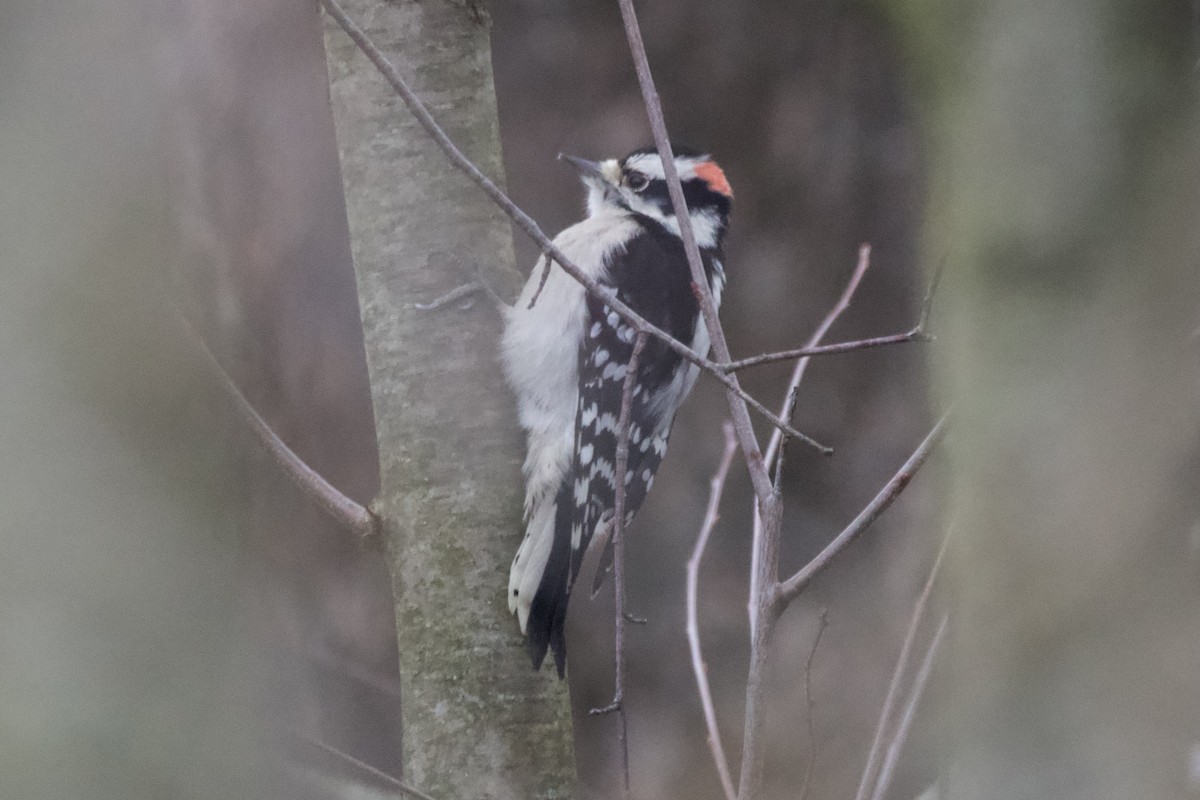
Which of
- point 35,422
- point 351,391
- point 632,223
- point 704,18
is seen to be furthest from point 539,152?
point 35,422

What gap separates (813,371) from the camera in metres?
1.56

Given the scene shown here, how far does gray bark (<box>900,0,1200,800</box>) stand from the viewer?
0.60m

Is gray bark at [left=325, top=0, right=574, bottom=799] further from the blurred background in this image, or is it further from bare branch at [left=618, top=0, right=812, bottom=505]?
bare branch at [left=618, top=0, right=812, bottom=505]

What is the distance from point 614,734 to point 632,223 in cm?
64

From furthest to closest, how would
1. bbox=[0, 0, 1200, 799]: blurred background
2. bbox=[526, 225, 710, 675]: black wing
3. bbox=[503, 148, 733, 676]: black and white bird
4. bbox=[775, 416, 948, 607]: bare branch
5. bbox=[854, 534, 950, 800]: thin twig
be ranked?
bbox=[526, 225, 710, 675]: black wing → bbox=[503, 148, 733, 676]: black and white bird → bbox=[854, 534, 950, 800]: thin twig → bbox=[775, 416, 948, 607]: bare branch → bbox=[0, 0, 1200, 799]: blurred background

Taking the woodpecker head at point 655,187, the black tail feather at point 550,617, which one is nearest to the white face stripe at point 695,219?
the woodpecker head at point 655,187

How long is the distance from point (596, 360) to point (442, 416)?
396 millimetres

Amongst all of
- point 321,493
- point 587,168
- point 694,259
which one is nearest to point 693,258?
point 694,259

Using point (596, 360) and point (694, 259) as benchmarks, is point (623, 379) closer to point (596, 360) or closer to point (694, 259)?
point (596, 360)

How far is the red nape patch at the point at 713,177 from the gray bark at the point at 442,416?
0.49 meters

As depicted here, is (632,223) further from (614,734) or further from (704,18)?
(614,734)

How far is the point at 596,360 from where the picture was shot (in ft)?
4.35

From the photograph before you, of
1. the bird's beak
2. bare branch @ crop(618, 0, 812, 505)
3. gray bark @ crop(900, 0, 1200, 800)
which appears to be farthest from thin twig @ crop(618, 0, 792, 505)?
the bird's beak

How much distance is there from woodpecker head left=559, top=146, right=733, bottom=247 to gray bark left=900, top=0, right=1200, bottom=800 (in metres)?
0.78
